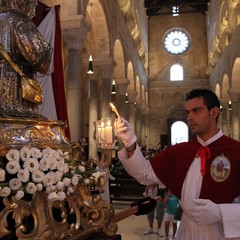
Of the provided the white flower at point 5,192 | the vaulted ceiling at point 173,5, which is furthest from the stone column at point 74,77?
the vaulted ceiling at point 173,5

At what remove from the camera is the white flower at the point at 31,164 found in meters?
2.79

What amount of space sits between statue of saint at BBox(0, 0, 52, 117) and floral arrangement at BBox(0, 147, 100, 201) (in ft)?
2.68

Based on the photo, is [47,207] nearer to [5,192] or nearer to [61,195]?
[61,195]

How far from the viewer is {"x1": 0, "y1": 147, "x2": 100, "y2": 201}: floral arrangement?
268 centimetres

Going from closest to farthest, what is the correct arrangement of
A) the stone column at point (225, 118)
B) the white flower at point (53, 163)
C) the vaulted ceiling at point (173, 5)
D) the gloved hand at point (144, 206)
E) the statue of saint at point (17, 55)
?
the white flower at point (53, 163)
the gloved hand at point (144, 206)
the statue of saint at point (17, 55)
the stone column at point (225, 118)
the vaulted ceiling at point (173, 5)

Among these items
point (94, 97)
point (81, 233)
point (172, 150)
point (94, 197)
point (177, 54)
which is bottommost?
point (81, 233)

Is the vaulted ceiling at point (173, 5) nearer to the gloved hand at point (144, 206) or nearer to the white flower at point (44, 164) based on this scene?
the gloved hand at point (144, 206)

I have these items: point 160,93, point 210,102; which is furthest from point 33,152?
point 160,93

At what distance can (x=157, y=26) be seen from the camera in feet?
122

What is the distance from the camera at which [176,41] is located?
37.1m

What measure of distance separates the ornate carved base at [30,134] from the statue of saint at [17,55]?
0.81 feet

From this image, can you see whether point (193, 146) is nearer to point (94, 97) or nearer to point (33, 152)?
point (33, 152)

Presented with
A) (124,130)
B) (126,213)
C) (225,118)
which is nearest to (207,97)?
(124,130)

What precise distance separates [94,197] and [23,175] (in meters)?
0.75
